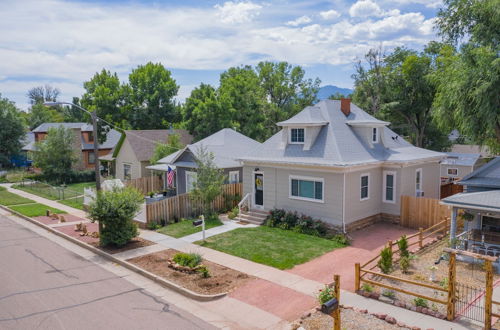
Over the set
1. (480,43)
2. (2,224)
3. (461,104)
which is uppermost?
(480,43)

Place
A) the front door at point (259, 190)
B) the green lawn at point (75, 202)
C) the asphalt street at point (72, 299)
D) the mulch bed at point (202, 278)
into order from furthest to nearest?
the green lawn at point (75, 202) → the front door at point (259, 190) → the mulch bed at point (202, 278) → the asphalt street at point (72, 299)

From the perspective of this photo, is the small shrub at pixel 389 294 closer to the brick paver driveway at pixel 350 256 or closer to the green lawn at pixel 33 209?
the brick paver driveway at pixel 350 256

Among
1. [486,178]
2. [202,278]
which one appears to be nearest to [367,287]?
[202,278]

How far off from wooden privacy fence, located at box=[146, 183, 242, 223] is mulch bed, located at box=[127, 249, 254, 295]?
17.7 ft

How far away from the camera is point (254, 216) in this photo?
20.8 meters

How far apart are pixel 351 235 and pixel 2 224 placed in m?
19.8

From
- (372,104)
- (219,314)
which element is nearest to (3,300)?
(219,314)

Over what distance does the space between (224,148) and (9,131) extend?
31.7 metres

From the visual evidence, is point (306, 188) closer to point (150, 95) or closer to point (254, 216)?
point (254, 216)

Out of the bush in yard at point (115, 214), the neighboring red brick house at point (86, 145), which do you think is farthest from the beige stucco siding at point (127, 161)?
the bush in yard at point (115, 214)

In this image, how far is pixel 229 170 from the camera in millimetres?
25125

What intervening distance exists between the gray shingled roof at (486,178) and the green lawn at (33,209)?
23.5m

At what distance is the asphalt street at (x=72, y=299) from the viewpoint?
10070 mm

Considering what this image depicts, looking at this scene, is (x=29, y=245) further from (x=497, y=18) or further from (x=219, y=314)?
(x=497, y=18)
